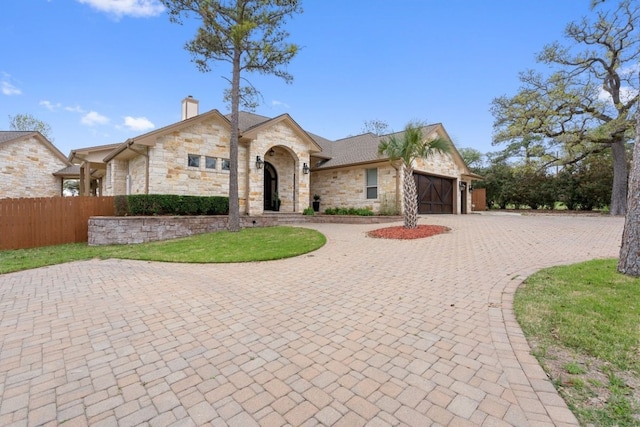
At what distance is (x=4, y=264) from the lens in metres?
7.19

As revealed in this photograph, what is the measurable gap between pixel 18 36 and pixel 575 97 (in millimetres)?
28698

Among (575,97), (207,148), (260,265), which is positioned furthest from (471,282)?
(575,97)

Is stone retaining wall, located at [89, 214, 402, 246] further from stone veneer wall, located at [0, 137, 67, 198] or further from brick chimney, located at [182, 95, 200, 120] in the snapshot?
stone veneer wall, located at [0, 137, 67, 198]

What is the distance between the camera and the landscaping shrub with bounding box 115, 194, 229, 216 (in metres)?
11.0

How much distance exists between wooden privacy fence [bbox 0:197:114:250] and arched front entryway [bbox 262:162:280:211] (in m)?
8.02

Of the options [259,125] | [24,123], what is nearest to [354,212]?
[259,125]

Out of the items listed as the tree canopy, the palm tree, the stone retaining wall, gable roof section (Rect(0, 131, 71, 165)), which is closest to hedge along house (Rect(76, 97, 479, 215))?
the stone retaining wall

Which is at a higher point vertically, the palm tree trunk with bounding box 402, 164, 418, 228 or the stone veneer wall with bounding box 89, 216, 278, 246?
the palm tree trunk with bounding box 402, 164, 418, 228

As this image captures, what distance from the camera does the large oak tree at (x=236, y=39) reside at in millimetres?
10922

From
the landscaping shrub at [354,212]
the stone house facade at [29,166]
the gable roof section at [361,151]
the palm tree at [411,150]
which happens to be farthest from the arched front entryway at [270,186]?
the stone house facade at [29,166]

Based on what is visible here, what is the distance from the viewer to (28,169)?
19.7 m

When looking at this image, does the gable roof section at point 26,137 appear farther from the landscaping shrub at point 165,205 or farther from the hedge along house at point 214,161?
the landscaping shrub at point 165,205

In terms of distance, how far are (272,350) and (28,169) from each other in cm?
2610

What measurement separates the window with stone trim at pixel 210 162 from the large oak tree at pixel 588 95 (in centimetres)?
1827
